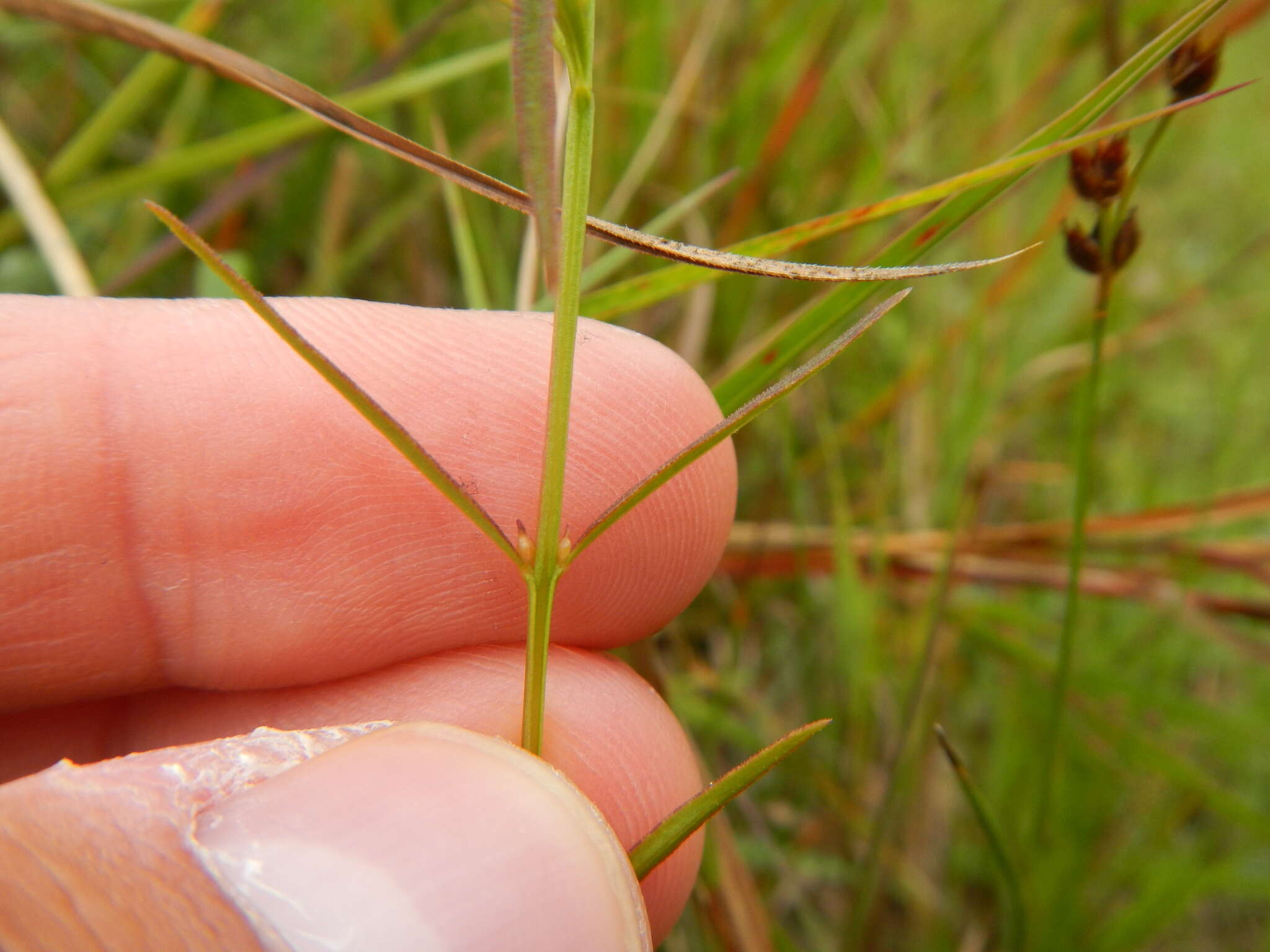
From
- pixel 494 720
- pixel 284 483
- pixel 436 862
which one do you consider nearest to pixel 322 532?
pixel 284 483

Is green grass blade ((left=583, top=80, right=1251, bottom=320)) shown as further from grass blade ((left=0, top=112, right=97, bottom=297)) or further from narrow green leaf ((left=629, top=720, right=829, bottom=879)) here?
grass blade ((left=0, top=112, right=97, bottom=297))

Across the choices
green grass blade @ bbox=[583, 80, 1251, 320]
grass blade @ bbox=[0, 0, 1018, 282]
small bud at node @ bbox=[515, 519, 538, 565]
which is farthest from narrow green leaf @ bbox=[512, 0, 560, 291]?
green grass blade @ bbox=[583, 80, 1251, 320]

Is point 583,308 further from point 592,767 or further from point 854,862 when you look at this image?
point 854,862

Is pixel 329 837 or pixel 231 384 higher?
pixel 231 384

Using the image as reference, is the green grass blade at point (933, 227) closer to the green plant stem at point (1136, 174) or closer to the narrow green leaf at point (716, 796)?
the green plant stem at point (1136, 174)

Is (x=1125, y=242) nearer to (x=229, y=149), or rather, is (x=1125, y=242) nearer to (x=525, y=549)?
(x=525, y=549)

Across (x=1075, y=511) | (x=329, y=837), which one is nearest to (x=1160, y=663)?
(x=1075, y=511)
